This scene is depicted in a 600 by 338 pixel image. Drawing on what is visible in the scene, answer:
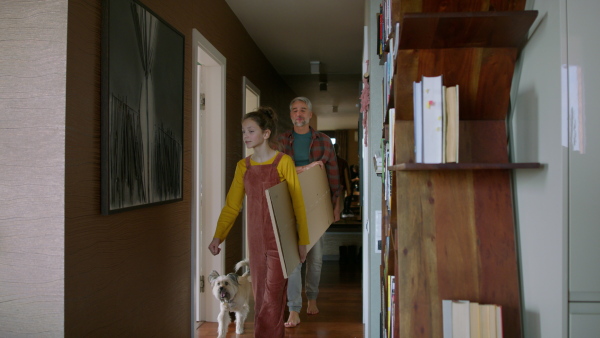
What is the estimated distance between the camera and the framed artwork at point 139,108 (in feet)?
6.57

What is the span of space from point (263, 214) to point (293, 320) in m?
1.39

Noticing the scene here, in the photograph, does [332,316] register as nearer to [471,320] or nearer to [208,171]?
[208,171]

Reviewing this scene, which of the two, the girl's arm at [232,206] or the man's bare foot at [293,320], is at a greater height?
the girl's arm at [232,206]

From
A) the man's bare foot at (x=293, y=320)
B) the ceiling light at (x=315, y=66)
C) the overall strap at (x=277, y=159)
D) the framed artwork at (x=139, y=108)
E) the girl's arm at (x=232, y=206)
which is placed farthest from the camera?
the ceiling light at (x=315, y=66)

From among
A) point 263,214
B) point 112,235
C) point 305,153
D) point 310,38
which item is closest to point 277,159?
point 263,214

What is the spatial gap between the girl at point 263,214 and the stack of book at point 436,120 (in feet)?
4.80

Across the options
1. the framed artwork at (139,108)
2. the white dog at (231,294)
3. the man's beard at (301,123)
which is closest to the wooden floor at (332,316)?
the white dog at (231,294)

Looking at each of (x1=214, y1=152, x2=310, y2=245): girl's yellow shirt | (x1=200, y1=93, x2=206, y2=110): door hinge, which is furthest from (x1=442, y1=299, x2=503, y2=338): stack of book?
(x1=200, y1=93, x2=206, y2=110): door hinge

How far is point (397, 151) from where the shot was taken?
1.42 metres

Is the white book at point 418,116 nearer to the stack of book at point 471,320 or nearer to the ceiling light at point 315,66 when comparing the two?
the stack of book at point 471,320

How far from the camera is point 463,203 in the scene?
53.6 inches

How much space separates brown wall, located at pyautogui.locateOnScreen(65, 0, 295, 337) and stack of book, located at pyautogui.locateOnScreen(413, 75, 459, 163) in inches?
47.1

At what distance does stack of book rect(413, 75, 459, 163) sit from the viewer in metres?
1.21

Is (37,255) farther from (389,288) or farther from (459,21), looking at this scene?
(459,21)
